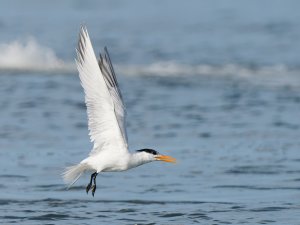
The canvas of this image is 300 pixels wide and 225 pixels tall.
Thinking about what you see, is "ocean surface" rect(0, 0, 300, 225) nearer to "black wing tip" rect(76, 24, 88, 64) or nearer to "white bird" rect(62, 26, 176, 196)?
"white bird" rect(62, 26, 176, 196)

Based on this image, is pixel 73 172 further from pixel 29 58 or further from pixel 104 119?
pixel 29 58

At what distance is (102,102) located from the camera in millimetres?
12250

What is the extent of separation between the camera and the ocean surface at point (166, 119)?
1339 cm

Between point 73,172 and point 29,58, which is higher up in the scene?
point 29,58

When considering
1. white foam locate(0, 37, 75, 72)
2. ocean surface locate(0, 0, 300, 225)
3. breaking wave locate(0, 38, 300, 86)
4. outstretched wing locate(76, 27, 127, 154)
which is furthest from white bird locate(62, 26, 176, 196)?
white foam locate(0, 37, 75, 72)

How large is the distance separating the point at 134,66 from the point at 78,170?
15071 mm

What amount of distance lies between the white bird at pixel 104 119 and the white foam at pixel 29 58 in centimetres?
1327

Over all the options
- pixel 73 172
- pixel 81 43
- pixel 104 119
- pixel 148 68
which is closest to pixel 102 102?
pixel 104 119

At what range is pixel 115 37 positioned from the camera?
33.2 meters

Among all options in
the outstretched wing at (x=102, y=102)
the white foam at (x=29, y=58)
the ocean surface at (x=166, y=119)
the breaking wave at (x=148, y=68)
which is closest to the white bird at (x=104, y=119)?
the outstretched wing at (x=102, y=102)

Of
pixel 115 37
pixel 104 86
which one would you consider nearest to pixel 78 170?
pixel 104 86

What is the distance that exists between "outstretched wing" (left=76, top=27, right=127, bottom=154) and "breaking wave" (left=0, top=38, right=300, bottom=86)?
40.4 feet

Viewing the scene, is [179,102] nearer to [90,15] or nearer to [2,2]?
[90,15]

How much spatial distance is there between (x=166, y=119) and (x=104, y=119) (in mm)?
7436
